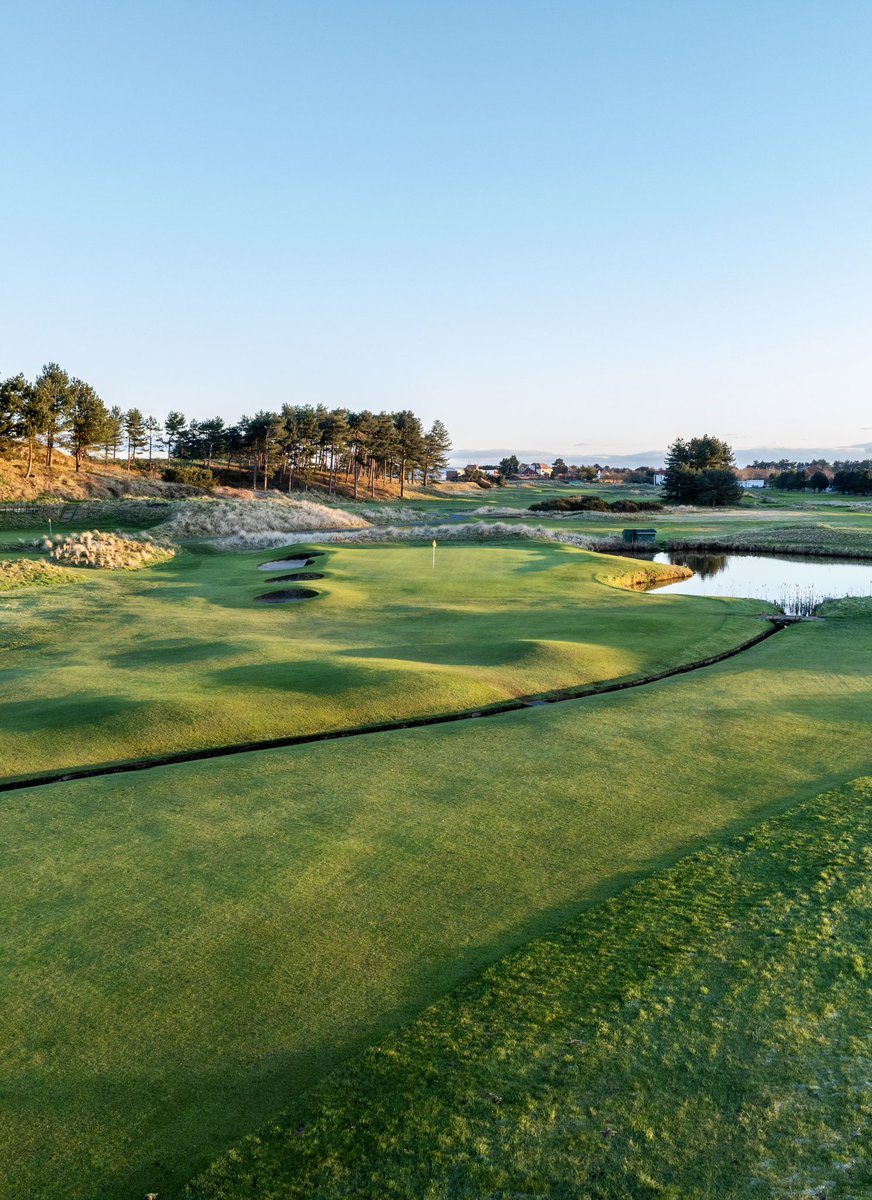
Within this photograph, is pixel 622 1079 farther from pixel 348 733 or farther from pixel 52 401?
pixel 52 401

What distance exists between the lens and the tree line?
82.2 meters

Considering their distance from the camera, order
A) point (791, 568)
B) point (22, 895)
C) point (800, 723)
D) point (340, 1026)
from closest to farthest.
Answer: point (340, 1026) < point (22, 895) < point (800, 723) < point (791, 568)

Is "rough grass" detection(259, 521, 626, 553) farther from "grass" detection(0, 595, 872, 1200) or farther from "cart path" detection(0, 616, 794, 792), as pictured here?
"grass" detection(0, 595, 872, 1200)

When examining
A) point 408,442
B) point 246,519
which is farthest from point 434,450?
point 246,519

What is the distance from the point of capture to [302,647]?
23234mm

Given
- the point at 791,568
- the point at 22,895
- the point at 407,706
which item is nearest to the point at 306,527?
the point at 791,568

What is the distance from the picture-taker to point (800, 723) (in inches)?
629

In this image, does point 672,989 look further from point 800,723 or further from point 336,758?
point 800,723

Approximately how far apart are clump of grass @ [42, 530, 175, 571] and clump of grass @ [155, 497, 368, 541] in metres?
10.9

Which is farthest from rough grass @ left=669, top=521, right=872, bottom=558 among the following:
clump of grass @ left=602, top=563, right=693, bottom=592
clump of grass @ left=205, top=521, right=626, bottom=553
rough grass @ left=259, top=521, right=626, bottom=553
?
clump of grass @ left=602, top=563, right=693, bottom=592

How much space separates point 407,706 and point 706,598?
2042cm

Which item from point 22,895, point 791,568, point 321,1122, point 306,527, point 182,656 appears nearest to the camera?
point 321,1122

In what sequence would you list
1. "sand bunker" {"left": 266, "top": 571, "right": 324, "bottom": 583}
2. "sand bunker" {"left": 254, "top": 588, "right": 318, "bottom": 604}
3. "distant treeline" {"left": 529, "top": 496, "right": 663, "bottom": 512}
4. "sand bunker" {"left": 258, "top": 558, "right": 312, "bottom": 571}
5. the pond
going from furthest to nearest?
1. "distant treeline" {"left": 529, "top": 496, "right": 663, "bottom": 512}
2. "sand bunker" {"left": 258, "top": 558, "right": 312, "bottom": 571}
3. the pond
4. "sand bunker" {"left": 266, "top": 571, "right": 324, "bottom": 583}
5. "sand bunker" {"left": 254, "top": 588, "right": 318, "bottom": 604}

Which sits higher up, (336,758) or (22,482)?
(22,482)
